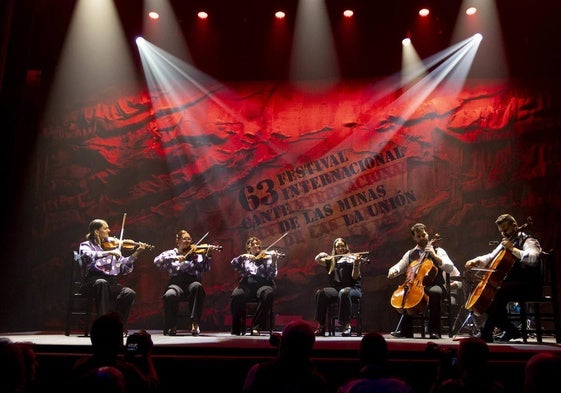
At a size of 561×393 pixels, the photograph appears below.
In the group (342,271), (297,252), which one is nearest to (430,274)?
(342,271)

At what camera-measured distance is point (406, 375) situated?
3814mm

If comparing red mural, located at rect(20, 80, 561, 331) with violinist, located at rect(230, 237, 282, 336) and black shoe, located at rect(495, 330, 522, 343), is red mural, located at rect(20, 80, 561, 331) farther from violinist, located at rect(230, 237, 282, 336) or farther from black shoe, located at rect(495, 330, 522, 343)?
black shoe, located at rect(495, 330, 522, 343)

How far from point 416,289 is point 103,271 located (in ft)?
11.8

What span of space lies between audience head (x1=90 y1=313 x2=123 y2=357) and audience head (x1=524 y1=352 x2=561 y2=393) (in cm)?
171

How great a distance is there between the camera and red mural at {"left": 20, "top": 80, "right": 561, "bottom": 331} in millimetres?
8633

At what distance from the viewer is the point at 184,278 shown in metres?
7.29

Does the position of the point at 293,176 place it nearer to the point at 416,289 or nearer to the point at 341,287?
the point at 341,287

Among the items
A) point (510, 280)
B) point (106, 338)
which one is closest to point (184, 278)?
point (510, 280)

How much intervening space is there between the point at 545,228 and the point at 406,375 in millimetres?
5507

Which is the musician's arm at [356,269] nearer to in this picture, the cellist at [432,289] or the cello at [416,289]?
the cellist at [432,289]

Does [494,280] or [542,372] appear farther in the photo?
[494,280]

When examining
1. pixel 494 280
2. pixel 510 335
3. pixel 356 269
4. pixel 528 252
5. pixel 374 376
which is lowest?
pixel 510 335

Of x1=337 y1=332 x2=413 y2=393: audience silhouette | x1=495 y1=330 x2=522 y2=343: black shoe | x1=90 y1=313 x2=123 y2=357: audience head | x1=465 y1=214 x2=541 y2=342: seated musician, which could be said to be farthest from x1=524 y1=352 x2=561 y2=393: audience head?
x1=495 y1=330 x2=522 y2=343: black shoe

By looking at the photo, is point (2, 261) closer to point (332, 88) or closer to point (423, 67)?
point (332, 88)
